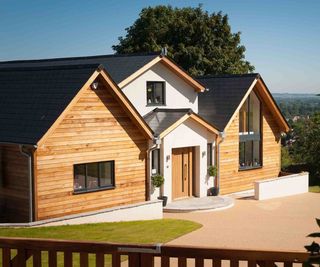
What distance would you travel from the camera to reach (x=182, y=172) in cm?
2344

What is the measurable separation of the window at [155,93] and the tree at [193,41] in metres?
17.9

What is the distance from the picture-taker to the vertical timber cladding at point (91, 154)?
17.0 meters

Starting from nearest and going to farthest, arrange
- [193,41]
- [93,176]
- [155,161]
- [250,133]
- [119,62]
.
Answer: [93,176] < [155,161] < [119,62] < [250,133] < [193,41]

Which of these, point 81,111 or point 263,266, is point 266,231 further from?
point 263,266

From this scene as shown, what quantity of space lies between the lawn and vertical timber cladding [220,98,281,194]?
8177 mm

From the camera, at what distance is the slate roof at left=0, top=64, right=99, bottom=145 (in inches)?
667

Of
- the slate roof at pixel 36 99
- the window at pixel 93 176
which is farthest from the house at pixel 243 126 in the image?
the slate roof at pixel 36 99

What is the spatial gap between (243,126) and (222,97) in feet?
6.32

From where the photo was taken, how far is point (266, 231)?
16922 millimetres

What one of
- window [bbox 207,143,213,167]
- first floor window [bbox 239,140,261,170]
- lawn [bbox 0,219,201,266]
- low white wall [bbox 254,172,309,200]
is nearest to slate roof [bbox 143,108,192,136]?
window [bbox 207,143,213,167]

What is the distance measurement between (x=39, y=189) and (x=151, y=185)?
5.97 meters

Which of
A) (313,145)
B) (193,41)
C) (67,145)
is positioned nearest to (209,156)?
(67,145)

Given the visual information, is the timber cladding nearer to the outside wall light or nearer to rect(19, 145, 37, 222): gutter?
the outside wall light

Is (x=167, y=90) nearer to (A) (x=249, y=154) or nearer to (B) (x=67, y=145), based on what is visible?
(A) (x=249, y=154)
